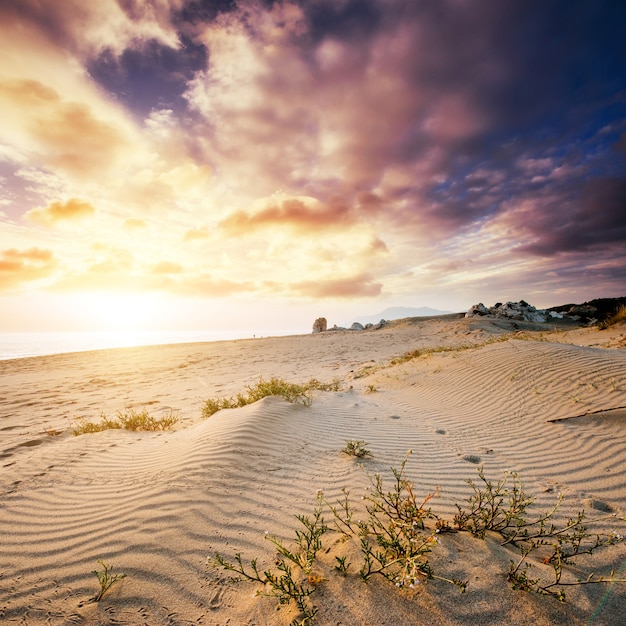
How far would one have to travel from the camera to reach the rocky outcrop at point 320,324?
101 ft

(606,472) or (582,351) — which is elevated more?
(582,351)

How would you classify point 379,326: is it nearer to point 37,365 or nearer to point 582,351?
point 582,351

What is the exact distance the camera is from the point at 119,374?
41.6 ft

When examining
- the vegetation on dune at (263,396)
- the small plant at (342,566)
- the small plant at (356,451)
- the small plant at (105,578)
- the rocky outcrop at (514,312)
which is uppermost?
the rocky outcrop at (514,312)

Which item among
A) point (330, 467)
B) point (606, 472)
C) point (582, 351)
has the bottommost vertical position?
point (606, 472)

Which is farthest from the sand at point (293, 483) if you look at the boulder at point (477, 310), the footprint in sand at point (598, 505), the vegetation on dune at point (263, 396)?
the boulder at point (477, 310)

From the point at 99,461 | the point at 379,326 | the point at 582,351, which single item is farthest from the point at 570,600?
the point at 379,326

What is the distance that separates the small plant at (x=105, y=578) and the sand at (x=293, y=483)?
0.05 m

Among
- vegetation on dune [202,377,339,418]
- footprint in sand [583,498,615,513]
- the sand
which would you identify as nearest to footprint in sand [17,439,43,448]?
the sand

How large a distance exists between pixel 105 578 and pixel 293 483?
167cm

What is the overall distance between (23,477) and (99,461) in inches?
28.1

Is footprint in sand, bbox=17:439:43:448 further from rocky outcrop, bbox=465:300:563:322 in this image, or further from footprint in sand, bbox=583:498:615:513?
rocky outcrop, bbox=465:300:563:322

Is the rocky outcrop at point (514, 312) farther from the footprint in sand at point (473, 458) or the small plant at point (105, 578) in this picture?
the small plant at point (105, 578)

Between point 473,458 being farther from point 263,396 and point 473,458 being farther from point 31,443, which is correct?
point 31,443
